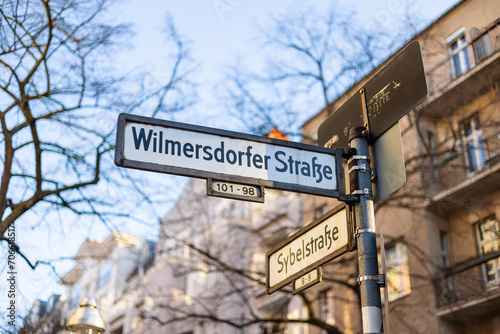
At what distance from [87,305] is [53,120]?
11.9ft

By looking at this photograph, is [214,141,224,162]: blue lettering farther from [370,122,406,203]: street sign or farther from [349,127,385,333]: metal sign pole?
[370,122,406,203]: street sign

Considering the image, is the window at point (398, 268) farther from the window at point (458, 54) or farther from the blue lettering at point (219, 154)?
the blue lettering at point (219, 154)

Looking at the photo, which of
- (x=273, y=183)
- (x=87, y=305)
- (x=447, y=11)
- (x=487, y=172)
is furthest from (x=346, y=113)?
(x=447, y=11)

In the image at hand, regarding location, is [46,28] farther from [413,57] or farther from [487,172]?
[487,172]

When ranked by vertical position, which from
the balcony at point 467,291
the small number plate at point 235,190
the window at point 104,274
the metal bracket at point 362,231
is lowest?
the metal bracket at point 362,231

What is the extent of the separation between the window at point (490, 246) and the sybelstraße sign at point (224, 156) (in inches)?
518

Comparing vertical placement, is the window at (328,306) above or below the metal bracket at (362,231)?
above

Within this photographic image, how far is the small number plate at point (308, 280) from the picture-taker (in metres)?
4.57

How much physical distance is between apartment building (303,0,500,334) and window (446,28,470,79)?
3 cm

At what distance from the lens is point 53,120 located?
12.2m

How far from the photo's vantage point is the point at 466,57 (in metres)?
19.2

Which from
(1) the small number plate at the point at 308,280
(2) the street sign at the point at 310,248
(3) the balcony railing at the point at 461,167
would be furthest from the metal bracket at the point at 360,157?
(3) the balcony railing at the point at 461,167

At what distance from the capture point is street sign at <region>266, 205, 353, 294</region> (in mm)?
4457

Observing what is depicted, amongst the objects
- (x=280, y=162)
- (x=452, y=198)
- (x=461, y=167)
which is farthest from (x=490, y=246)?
(x=280, y=162)
